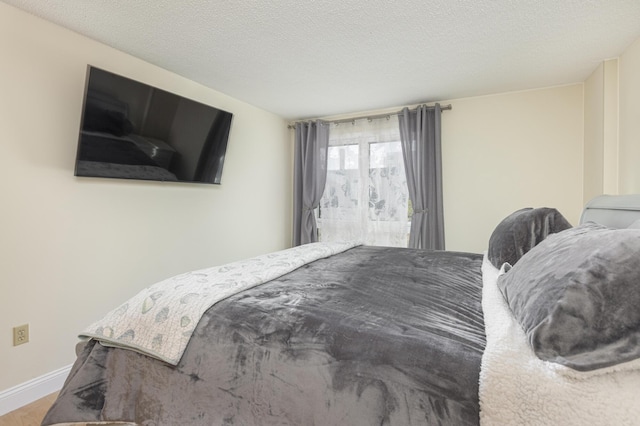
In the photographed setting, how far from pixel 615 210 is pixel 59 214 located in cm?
325

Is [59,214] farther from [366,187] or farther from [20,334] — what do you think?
[366,187]

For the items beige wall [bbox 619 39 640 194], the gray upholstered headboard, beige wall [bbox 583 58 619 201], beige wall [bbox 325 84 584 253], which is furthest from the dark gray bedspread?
beige wall [bbox 325 84 584 253]

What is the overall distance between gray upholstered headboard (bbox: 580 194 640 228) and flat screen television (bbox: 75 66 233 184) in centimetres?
291

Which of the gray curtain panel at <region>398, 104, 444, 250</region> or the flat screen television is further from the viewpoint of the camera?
the gray curtain panel at <region>398, 104, 444, 250</region>

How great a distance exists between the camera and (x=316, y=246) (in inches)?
94.0

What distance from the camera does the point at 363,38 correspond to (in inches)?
82.9

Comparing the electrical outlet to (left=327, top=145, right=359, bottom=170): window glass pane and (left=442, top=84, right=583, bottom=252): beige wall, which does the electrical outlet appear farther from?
(left=442, top=84, right=583, bottom=252): beige wall

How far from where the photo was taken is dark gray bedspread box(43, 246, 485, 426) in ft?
2.67

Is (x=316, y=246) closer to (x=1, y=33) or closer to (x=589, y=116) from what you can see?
(x=1, y=33)

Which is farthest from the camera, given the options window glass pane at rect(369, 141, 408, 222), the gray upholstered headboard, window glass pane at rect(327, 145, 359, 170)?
window glass pane at rect(327, 145, 359, 170)

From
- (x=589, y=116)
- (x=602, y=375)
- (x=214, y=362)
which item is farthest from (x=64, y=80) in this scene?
(x=589, y=116)

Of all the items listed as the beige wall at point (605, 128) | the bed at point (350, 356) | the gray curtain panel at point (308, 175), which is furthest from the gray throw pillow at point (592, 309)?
the gray curtain panel at point (308, 175)

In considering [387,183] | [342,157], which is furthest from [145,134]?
[387,183]

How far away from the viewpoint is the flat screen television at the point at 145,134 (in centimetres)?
206
